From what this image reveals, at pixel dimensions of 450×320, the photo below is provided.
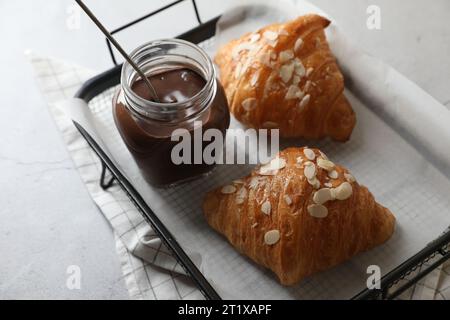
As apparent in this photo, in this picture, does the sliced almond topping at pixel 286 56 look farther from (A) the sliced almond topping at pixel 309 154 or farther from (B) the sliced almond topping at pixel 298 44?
(A) the sliced almond topping at pixel 309 154

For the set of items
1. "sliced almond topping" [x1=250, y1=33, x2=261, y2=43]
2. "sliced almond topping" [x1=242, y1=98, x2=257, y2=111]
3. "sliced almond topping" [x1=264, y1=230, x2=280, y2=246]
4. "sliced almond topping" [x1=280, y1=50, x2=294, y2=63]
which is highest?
"sliced almond topping" [x1=250, y1=33, x2=261, y2=43]

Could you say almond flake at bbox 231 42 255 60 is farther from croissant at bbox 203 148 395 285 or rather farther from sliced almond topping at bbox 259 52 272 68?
croissant at bbox 203 148 395 285

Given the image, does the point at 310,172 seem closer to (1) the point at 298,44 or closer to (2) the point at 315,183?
(2) the point at 315,183

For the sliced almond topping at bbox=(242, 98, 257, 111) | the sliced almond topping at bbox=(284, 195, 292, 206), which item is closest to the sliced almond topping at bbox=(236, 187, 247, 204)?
the sliced almond topping at bbox=(284, 195, 292, 206)

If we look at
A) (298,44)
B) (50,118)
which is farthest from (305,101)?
(50,118)
